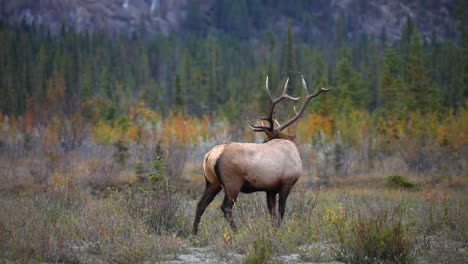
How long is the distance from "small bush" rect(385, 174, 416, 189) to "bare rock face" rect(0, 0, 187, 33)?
81.7 m

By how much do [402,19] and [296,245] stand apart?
123765 millimetres

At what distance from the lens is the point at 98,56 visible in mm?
65938

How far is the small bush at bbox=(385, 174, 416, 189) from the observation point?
17.2 m

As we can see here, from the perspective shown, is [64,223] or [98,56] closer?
[64,223]

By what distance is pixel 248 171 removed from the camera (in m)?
8.45

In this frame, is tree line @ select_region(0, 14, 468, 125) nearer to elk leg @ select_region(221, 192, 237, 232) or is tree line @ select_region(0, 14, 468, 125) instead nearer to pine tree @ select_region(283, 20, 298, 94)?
pine tree @ select_region(283, 20, 298, 94)

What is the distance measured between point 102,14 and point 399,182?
9817cm

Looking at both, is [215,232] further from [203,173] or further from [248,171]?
[203,173]

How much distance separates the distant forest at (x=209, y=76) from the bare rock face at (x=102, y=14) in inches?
706

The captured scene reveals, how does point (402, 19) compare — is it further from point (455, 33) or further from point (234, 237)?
point (234, 237)

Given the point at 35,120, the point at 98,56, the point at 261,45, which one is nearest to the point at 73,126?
the point at 35,120

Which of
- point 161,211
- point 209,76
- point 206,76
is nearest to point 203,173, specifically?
point 161,211

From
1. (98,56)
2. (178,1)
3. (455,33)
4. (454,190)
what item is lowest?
(454,190)

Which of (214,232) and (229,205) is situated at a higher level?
(229,205)
